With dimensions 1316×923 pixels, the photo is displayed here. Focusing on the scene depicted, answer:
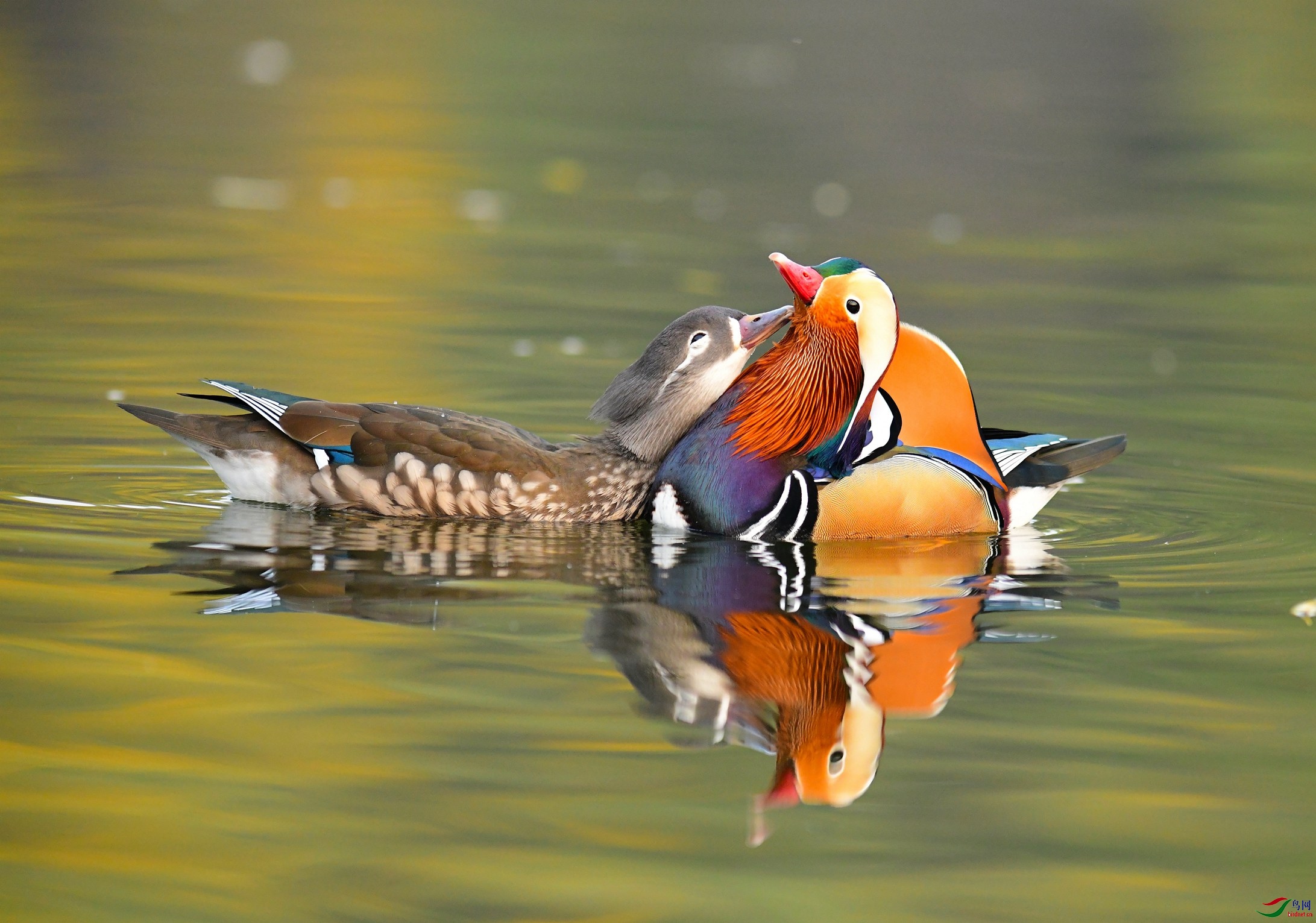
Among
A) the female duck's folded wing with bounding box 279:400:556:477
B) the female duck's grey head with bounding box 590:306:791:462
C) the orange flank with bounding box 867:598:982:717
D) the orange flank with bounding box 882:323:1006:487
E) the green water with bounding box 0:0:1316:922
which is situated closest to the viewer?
the green water with bounding box 0:0:1316:922

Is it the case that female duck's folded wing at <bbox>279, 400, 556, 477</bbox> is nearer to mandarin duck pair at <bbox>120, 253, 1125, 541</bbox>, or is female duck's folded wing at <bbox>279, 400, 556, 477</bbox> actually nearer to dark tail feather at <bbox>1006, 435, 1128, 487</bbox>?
mandarin duck pair at <bbox>120, 253, 1125, 541</bbox>

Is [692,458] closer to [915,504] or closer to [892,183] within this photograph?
[915,504]

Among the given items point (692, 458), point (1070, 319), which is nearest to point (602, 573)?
point (692, 458)

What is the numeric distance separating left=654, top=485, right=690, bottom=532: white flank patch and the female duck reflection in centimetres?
12

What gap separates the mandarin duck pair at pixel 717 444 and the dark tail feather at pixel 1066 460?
0.14 meters

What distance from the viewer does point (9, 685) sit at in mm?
5719

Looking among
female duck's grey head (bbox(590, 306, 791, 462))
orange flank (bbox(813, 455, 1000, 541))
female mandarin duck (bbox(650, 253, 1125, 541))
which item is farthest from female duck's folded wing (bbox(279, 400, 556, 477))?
orange flank (bbox(813, 455, 1000, 541))

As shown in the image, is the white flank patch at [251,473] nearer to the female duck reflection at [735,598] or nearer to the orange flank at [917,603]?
the female duck reflection at [735,598]

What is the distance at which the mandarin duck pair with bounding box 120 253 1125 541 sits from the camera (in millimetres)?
7891

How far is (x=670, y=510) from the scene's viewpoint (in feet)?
26.5

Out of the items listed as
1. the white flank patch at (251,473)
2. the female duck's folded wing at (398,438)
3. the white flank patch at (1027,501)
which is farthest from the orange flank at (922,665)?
the white flank patch at (251,473)

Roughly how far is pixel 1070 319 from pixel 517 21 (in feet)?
53.5

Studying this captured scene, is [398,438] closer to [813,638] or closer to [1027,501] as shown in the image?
[813,638]

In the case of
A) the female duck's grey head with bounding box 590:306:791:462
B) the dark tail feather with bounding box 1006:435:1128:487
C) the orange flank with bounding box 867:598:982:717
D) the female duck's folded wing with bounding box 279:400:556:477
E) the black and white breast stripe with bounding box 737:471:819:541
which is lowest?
the orange flank with bounding box 867:598:982:717
